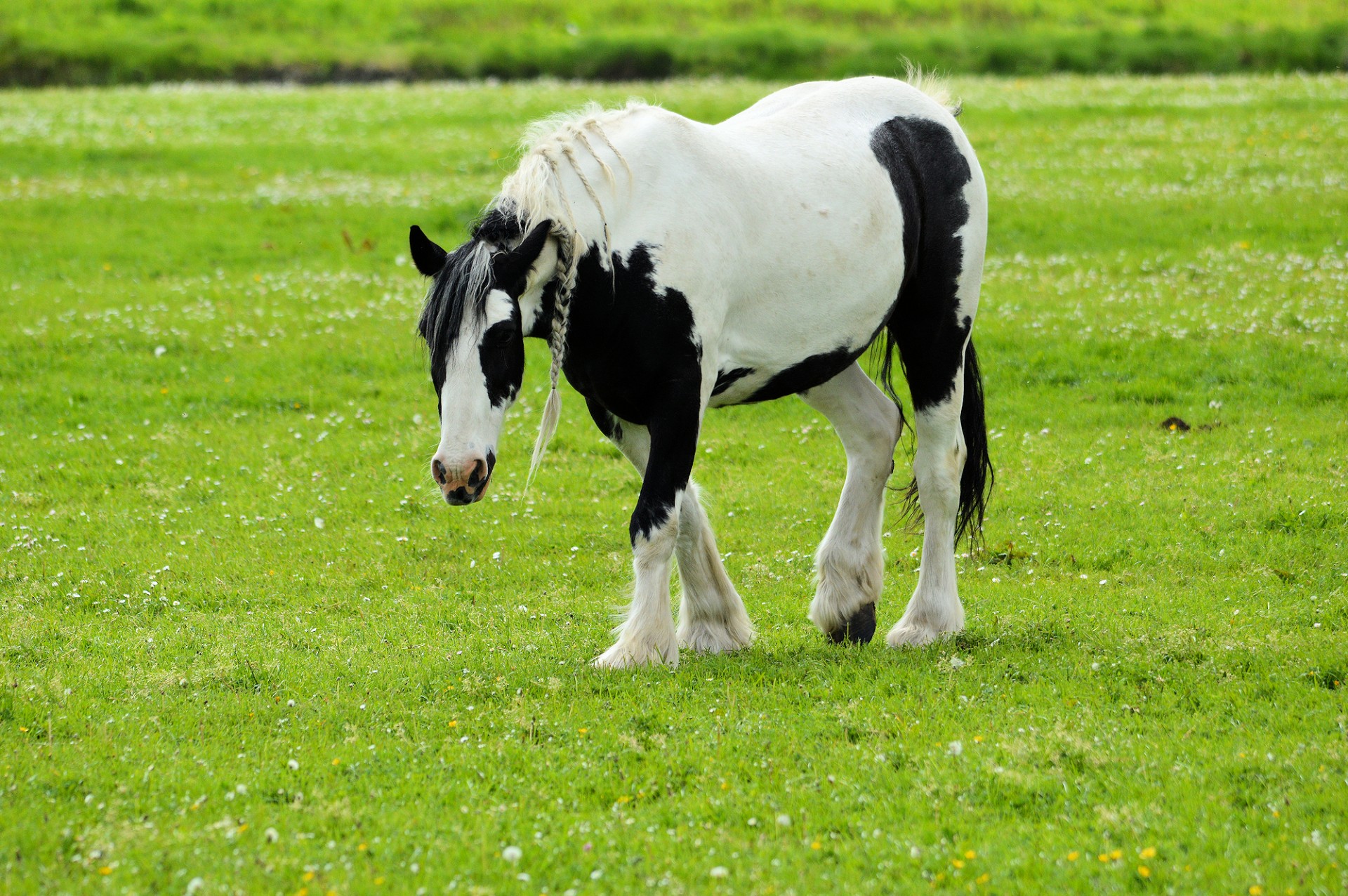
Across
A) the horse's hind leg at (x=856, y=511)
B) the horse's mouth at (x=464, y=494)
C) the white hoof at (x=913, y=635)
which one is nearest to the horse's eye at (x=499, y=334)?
the horse's mouth at (x=464, y=494)

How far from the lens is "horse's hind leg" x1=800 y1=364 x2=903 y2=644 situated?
7297 mm

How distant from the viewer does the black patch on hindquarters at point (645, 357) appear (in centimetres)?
609

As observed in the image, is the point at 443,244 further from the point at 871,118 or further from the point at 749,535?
the point at 871,118

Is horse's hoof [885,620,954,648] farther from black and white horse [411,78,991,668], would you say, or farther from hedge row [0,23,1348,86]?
hedge row [0,23,1348,86]

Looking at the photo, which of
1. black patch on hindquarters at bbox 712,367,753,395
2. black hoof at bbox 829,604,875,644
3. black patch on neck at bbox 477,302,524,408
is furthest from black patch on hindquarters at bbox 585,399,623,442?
black hoof at bbox 829,604,875,644

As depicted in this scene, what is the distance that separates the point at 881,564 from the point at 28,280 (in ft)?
44.1

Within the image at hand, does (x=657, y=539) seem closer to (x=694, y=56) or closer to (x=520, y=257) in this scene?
(x=520, y=257)

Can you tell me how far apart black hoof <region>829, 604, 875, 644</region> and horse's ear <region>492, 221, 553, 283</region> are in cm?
292

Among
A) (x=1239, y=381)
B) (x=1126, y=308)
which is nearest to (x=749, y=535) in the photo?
(x=1239, y=381)

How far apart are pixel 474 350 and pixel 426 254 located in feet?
1.92

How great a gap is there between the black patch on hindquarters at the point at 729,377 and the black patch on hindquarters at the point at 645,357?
405 mm

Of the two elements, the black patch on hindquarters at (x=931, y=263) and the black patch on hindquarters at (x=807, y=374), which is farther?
the black patch on hindquarters at (x=931, y=263)

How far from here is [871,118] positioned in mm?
7430

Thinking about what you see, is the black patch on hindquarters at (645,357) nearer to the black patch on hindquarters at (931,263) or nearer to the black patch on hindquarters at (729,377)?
the black patch on hindquarters at (729,377)
